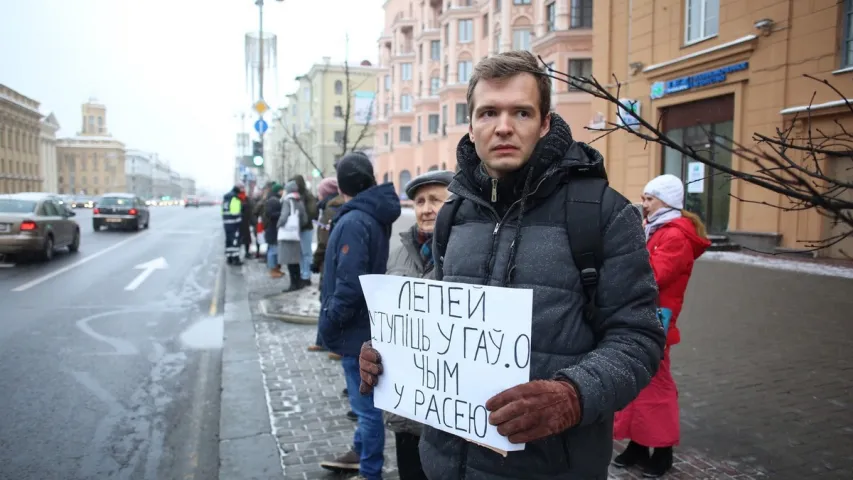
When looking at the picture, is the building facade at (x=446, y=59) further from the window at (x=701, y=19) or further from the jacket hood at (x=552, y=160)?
the jacket hood at (x=552, y=160)

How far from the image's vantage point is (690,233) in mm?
3932

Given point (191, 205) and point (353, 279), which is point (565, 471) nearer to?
point (353, 279)

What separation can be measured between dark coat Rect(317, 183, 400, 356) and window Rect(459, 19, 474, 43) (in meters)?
44.9

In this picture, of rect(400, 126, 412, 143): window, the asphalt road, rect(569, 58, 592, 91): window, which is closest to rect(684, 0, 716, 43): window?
rect(569, 58, 592, 91): window

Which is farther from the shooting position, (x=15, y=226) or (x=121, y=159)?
(x=121, y=159)

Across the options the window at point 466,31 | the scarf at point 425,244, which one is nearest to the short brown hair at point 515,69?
the scarf at point 425,244

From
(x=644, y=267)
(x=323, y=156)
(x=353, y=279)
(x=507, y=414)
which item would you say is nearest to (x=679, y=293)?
(x=353, y=279)

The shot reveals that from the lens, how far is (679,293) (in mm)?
3984

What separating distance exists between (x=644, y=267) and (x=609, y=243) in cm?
13

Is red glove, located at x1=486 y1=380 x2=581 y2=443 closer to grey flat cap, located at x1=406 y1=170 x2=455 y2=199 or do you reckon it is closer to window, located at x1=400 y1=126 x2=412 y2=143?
grey flat cap, located at x1=406 y1=170 x2=455 y2=199

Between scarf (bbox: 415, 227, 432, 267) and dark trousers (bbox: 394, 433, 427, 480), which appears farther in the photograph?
scarf (bbox: 415, 227, 432, 267)

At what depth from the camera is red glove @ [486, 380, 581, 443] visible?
5.54 ft

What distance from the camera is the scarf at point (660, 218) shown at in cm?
404

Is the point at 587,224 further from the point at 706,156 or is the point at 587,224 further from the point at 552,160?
the point at 706,156
